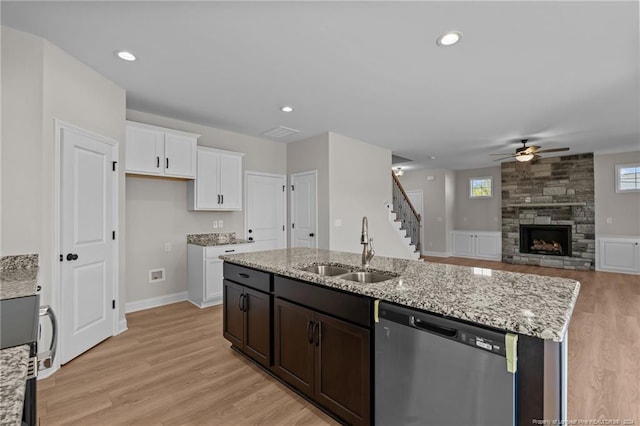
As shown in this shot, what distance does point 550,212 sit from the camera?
306 inches

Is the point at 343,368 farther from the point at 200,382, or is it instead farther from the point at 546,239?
the point at 546,239

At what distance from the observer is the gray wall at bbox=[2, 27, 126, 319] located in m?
2.37

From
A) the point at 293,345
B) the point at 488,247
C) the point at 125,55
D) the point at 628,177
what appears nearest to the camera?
the point at 293,345

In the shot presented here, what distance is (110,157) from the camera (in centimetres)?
328

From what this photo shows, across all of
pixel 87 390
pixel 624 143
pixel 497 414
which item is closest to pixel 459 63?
pixel 497 414

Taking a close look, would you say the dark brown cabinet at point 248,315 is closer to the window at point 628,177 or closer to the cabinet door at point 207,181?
the cabinet door at point 207,181

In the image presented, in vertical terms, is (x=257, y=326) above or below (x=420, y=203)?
below

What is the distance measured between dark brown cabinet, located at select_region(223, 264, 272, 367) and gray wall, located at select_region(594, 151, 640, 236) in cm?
854

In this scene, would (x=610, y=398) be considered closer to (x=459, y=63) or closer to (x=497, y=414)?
(x=497, y=414)

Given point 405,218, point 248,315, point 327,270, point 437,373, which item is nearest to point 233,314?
point 248,315

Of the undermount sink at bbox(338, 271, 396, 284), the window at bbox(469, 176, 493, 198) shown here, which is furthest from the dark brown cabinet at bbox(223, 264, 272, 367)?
the window at bbox(469, 176, 493, 198)

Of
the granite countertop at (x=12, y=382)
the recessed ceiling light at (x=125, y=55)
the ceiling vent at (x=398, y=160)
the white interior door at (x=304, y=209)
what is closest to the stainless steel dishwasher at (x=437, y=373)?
the granite countertop at (x=12, y=382)

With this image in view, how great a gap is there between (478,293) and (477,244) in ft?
27.6

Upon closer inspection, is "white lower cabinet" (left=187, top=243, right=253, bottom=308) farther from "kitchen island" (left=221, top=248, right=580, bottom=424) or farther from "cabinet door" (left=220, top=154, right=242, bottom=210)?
"kitchen island" (left=221, top=248, right=580, bottom=424)
